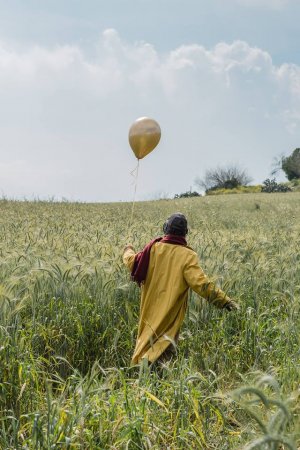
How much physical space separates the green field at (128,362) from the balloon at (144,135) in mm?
1413

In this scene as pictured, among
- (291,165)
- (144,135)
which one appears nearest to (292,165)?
(291,165)

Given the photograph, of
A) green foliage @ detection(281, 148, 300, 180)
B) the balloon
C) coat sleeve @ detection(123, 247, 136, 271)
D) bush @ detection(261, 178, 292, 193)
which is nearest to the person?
coat sleeve @ detection(123, 247, 136, 271)

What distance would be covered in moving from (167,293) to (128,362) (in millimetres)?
964

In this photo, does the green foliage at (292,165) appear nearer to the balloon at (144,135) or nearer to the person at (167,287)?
the balloon at (144,135)

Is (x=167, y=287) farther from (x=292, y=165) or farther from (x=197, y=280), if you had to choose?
(x=292, y=165)

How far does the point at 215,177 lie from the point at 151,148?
81584mm

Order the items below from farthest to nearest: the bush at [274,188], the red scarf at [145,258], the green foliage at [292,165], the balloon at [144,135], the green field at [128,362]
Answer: the green foliage at [292,165], the bush at [274,188], the balloon at [144,135], the red scarf at [145,258], the green field at [128,362]

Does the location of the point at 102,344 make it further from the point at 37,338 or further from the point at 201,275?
the point at 201,275

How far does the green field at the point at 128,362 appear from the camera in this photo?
3.15m

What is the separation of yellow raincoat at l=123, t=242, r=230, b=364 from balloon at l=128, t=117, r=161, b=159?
2592mm

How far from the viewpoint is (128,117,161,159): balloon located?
7.31m

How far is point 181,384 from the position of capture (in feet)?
11.6

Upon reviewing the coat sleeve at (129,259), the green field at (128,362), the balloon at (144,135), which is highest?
the balloon at (144,135)

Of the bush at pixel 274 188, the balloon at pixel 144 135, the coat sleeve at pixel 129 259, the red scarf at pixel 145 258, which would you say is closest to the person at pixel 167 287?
the red scarf at pixel 145 258
